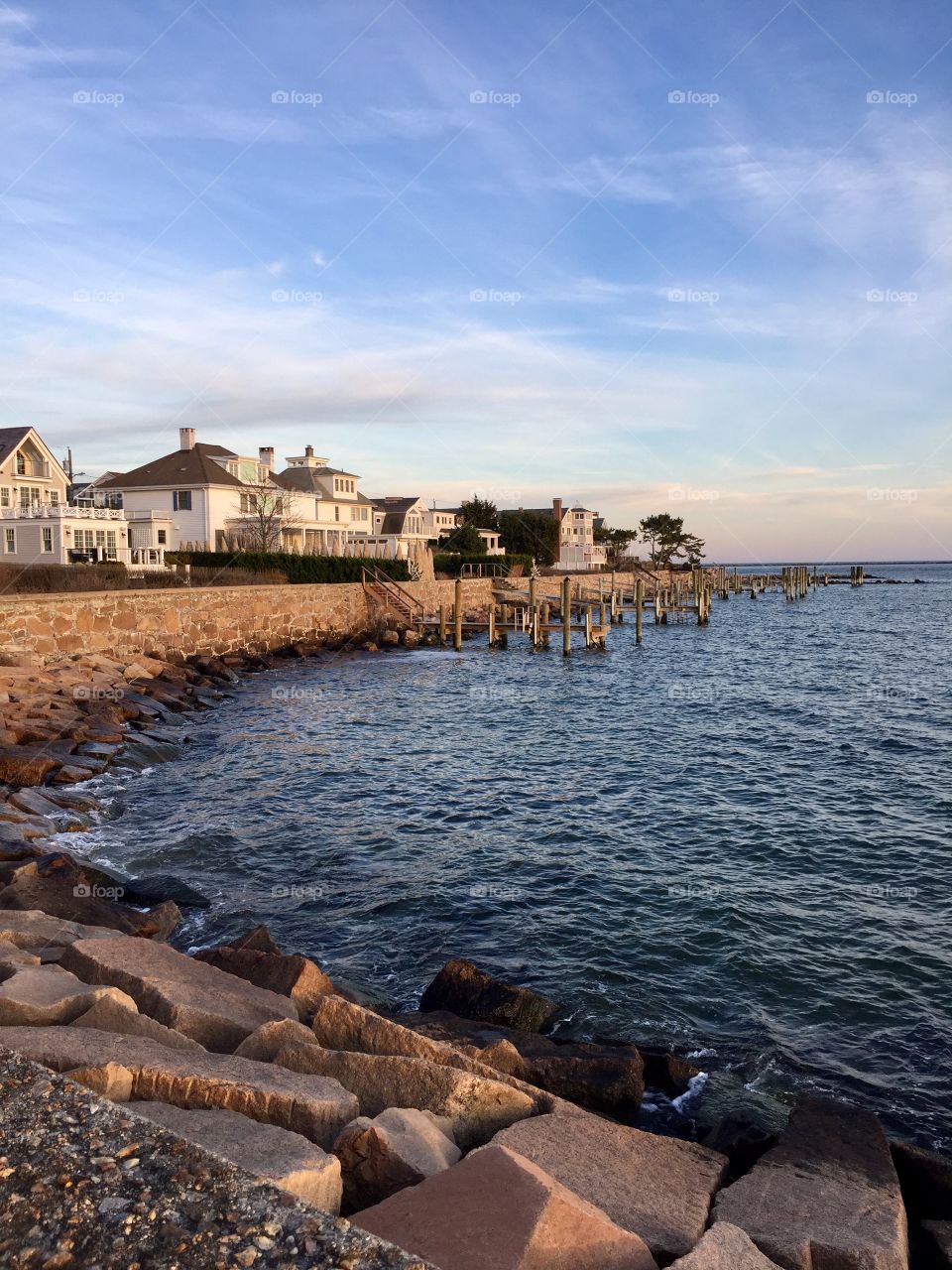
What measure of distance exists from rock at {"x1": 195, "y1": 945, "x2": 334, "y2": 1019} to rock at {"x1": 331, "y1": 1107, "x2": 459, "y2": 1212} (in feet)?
10.1

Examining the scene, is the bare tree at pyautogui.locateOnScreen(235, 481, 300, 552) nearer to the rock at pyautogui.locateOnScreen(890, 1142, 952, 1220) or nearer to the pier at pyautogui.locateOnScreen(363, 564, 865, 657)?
the pier at pyautogui.locateOnScreen(363, 564, 865, 657)

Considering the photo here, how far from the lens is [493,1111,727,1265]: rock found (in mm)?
4926

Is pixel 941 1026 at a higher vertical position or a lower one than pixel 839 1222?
lower

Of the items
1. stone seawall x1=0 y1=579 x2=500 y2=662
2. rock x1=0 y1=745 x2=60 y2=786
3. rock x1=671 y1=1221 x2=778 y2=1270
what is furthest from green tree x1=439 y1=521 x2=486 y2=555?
rock x1=671 y1=1221 x2=778 y2=1270

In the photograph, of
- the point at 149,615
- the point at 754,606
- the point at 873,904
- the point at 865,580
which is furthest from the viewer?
the point at 865,580

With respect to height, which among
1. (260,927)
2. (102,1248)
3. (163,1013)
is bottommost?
(260,927)

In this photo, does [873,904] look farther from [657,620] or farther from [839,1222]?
[657,620]

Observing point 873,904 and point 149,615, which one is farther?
point 149,615

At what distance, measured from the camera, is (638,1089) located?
7445 millimetres

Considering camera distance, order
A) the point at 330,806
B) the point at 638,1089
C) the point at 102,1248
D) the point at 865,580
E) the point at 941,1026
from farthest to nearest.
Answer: the point at 865,580 → the point at 330,806 → the point at 941,1026 → the point at 638,1089 → the point at 102,1248

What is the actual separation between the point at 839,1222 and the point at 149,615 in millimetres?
30932

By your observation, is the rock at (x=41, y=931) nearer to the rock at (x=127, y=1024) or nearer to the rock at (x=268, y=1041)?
the rock at (x=127, y=1024)

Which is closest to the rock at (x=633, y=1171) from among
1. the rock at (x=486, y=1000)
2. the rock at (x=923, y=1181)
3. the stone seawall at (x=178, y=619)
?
the rock at (x=923, y=1181)

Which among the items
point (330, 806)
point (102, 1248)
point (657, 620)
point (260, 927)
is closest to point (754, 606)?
point (657, 620)
